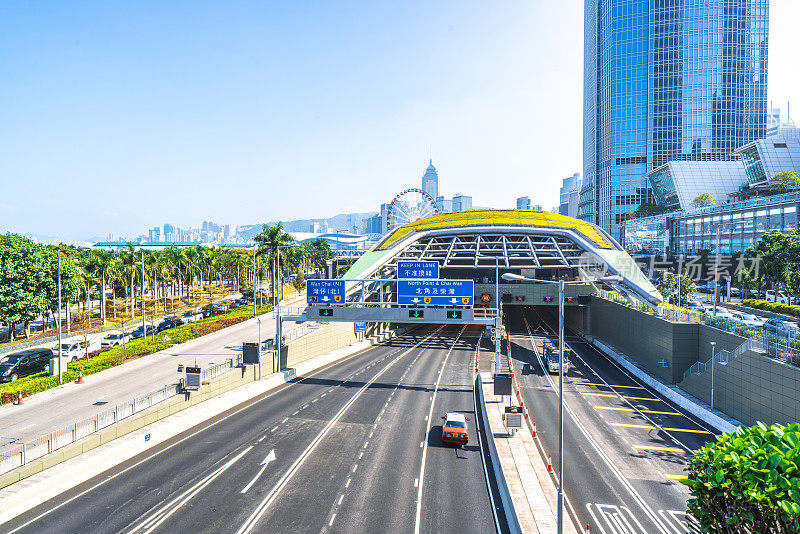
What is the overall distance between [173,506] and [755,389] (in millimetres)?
34401

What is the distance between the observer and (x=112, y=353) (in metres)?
46.8

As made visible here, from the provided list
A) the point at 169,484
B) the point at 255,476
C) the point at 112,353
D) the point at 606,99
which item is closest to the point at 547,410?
the point at 255,476

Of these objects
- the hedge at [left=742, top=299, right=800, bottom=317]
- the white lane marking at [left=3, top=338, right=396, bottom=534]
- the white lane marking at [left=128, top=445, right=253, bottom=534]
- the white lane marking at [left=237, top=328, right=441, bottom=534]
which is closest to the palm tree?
A: the white lane marking at [left=3, top=338, right=396, bottom=534]

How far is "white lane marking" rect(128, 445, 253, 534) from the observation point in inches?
712

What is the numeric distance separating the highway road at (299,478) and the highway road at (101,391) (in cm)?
818

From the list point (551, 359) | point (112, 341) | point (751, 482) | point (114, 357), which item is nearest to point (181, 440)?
point (114, 357)

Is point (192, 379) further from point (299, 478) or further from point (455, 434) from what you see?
point (455, 434)

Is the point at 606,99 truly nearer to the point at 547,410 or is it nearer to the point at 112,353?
the point at 547,410

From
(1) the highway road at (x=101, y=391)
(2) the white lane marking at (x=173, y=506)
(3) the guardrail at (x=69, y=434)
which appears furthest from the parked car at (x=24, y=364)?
(2) the white lane marking at (x=173, y=506)

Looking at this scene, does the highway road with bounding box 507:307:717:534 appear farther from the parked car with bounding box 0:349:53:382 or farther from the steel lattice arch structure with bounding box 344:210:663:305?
the parked car with bounding box 0:349:53:382

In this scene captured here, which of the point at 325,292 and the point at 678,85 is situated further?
the point at 678,85

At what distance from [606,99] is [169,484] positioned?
181 m

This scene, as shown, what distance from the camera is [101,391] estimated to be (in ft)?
115

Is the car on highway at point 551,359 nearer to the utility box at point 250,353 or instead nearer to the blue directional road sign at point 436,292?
the blue directional road sign at point 436,292
